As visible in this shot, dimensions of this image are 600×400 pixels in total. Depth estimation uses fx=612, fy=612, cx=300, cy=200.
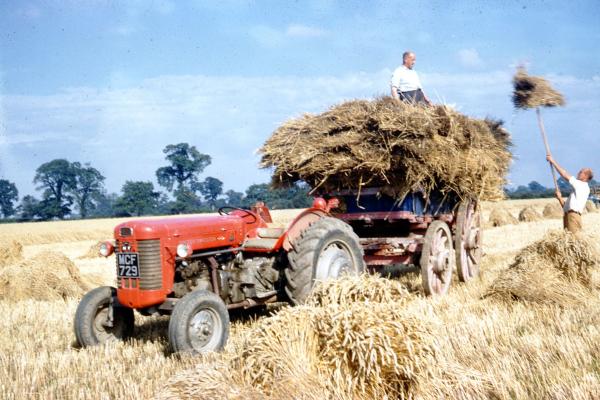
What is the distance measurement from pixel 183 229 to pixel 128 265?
0.57 metres

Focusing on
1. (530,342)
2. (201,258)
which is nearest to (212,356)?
(201,258)

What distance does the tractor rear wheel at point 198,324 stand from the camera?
16.1 ft

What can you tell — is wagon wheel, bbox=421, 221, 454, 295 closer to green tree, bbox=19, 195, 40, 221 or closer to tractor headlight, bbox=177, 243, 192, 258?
tractor headlight, bbox=177, 243, 192, 258

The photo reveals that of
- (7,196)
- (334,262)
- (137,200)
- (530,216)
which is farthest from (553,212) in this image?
(7,196)

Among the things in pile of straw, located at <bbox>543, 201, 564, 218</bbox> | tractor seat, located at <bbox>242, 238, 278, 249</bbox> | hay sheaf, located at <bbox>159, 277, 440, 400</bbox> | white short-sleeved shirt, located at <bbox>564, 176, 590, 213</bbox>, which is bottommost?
hay sheaf, located at <bbox>159, 277, 440, 400</bbox>

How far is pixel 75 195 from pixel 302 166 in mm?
64280

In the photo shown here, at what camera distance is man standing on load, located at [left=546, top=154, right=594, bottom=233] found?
8.38 metres

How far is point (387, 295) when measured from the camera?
165 inches

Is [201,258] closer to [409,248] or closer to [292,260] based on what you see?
[292,260]

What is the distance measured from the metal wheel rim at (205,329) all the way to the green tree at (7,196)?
6761 centimetres

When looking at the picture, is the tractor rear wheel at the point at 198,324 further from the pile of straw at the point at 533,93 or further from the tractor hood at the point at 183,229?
the pile of straw at the point at 533,93

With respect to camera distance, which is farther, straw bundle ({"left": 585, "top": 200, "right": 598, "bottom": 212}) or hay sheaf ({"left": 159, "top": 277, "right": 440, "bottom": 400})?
straw bundle ({"left": 585, "top": 200, "right": 598, "bottom": 212})

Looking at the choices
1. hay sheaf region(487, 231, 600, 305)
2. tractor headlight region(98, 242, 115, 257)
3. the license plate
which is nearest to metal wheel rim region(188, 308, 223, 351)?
the license plate

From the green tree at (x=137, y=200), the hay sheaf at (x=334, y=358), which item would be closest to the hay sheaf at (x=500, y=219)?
the hay sheaf at (x=334, y=358)
